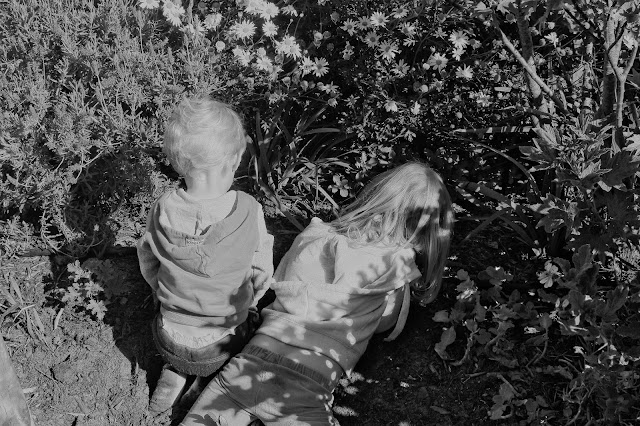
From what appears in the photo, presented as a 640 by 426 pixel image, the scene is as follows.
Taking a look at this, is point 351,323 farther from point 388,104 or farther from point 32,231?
point 32,231

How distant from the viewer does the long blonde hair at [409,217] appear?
9.69 feet

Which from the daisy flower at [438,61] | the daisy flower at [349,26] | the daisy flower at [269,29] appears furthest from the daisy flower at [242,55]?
the daisy flower at [438,61]

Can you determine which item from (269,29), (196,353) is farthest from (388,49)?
(196,353)

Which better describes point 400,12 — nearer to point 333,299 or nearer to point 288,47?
point 288,47

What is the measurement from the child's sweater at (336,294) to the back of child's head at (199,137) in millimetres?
589

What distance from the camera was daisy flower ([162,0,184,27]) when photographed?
326 centimetres

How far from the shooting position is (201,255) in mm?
2619

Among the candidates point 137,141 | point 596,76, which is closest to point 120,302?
point 137,141

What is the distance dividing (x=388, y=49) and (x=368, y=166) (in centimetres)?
60

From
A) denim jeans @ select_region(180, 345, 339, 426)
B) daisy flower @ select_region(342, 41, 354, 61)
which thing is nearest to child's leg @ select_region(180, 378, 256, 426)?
denim jeans @ select_region(180, 345, 339, 426)

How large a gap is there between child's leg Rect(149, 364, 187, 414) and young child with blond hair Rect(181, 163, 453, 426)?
177mm

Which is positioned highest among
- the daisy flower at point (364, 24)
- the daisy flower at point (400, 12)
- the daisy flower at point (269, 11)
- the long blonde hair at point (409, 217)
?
the daisy flower at point (400, 12)

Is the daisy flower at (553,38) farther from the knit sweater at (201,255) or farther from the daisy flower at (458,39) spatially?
the knit sweater at (201,255)

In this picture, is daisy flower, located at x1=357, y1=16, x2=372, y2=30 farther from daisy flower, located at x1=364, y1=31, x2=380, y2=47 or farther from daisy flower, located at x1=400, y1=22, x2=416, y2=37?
daisy flower, located at x1=400, y1=22, x2=416, y2=37
